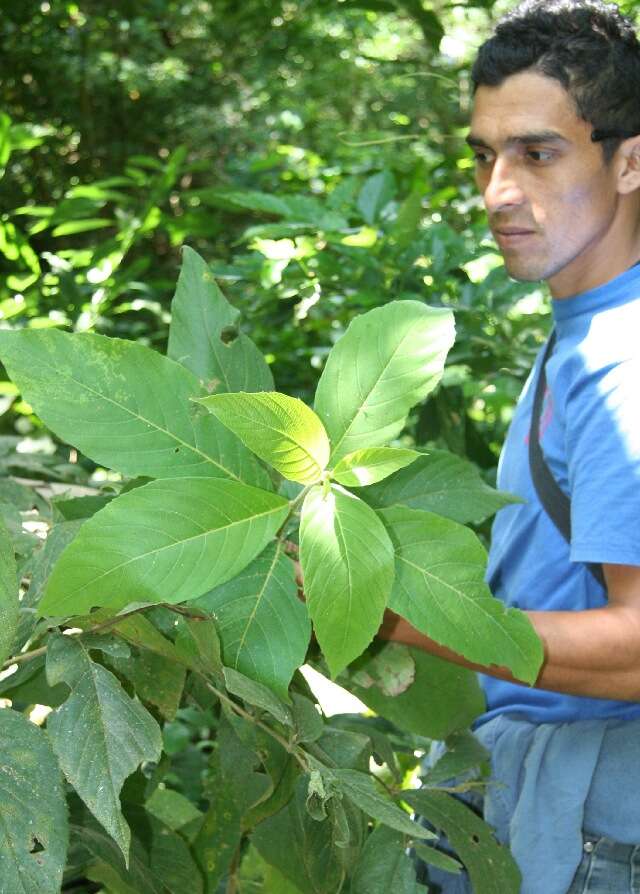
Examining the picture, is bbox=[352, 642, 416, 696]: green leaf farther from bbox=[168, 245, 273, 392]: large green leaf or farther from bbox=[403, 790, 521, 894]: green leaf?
bbox=[168, 245, 273, 392]: large green leaf

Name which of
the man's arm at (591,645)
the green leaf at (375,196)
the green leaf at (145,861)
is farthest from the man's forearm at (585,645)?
the green leaf at (375,196)

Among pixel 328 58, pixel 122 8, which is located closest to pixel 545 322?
pixel 122 8

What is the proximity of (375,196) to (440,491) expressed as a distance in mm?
1356

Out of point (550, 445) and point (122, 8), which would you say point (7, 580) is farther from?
point (122, 8)

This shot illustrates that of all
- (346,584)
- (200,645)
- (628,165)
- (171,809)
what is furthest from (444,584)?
(628,165)

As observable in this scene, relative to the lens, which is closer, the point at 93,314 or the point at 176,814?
the point at 176,814

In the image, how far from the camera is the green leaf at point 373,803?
3.06ft

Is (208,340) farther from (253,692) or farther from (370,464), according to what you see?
(253,692)

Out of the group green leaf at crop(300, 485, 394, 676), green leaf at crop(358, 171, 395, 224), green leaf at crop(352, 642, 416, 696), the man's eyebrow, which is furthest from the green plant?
green leaf at crop(358, 171, 395, 224)

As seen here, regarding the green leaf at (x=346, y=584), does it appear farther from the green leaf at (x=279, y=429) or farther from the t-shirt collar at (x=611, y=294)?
the t-shirt collar at (x=611, y=294)

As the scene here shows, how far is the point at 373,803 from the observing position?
3.09ft

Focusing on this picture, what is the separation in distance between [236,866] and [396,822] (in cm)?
47

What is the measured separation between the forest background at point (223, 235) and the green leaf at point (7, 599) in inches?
4.7

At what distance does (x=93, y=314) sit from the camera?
2359 millimetres
